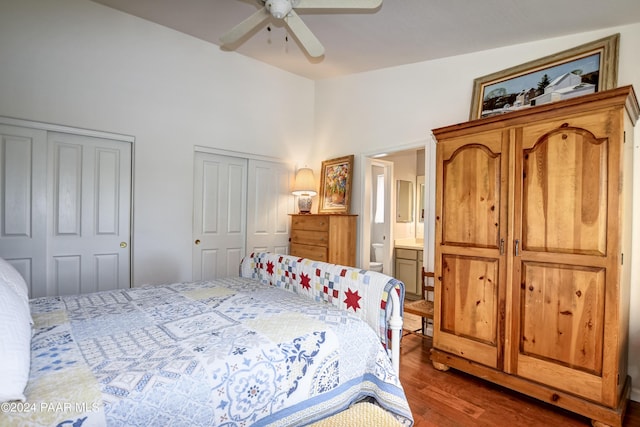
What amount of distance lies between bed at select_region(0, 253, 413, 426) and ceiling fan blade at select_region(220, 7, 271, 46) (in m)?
1.64

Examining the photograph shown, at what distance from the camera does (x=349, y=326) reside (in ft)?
4.81

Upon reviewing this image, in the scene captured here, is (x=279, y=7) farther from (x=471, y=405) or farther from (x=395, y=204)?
(x=395, y=204)

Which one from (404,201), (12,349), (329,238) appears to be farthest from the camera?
(404,201)

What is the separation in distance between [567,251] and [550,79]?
136cm

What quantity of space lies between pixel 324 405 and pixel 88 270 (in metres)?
2.74

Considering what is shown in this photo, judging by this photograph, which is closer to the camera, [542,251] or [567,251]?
[567,251]

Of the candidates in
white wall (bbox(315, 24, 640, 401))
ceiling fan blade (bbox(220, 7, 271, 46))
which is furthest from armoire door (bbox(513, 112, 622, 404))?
ceiling fan blade (bbox(220, 7, 271, 46))

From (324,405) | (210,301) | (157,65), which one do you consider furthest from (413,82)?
(324,405)

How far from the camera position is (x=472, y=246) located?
234cm

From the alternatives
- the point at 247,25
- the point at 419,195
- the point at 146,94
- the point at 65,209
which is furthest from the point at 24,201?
the point at 419,195

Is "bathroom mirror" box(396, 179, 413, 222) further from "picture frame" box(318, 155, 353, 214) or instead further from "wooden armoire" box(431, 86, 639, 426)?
"wooden armoire" box(431, 86, 639, 426)

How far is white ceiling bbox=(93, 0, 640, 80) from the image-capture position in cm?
215

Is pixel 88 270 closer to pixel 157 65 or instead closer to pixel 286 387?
pixel 157 65

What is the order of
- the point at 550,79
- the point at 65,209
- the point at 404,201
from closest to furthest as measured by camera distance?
the point at 550,79 < the point at 65,209 < the point at 404,201
